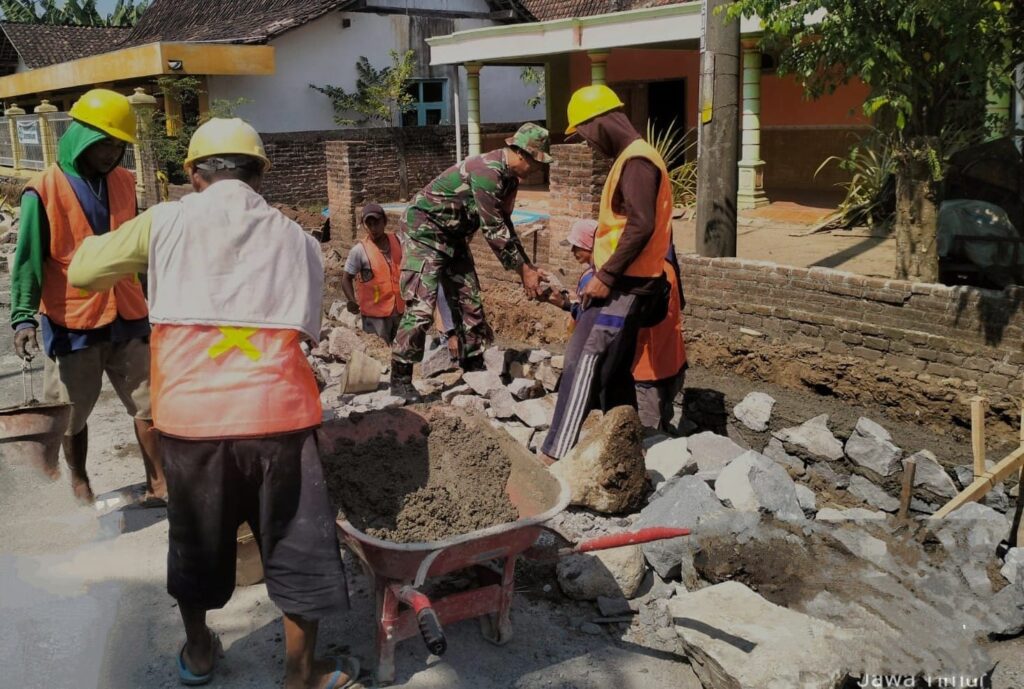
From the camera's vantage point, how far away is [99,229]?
4.27 metres

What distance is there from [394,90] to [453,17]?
332 cm

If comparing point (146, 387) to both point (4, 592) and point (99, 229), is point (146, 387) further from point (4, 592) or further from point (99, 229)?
point (4, 592)

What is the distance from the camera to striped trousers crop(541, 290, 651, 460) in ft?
15.6

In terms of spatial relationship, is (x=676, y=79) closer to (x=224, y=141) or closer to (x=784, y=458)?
(x=784, y=458)

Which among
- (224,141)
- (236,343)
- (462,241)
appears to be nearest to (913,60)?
(462,241)

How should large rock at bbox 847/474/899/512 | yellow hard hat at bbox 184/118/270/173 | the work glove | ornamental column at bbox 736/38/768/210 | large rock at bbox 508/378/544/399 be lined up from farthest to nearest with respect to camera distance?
ornamental column at bbox 736/38/768/210, large rock at bbox 508/378/544/399, large rock at bbox 847/474/899/512, the work glove, yellow hard hat at bbox 184/118/270/173

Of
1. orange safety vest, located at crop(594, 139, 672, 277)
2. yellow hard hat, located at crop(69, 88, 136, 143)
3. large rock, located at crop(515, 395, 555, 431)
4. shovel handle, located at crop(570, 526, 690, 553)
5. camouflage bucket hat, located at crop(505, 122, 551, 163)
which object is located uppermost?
yellow hard hat, located at crop(69, 88, 136, 143)

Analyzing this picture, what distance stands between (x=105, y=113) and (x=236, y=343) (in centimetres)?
177

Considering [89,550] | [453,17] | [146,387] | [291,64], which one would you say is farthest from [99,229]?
[453,17]

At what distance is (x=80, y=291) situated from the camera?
4.02 m

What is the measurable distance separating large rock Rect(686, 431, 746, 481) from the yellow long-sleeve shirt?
10.1 feet

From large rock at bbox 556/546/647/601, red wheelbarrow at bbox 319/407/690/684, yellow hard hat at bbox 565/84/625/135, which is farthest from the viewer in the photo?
yellow hard hat at bbox 565/84/625/135

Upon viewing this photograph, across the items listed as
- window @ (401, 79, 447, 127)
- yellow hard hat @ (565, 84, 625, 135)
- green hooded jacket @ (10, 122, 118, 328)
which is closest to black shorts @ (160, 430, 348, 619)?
green hooded jacket @ (10, 122, 118, 328)

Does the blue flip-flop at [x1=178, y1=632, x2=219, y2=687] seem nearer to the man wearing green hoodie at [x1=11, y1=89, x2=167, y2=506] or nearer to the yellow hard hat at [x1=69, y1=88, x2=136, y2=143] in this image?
the man wearing green hoodie at [x1=11, y1=89, x2=167, y2=506]
